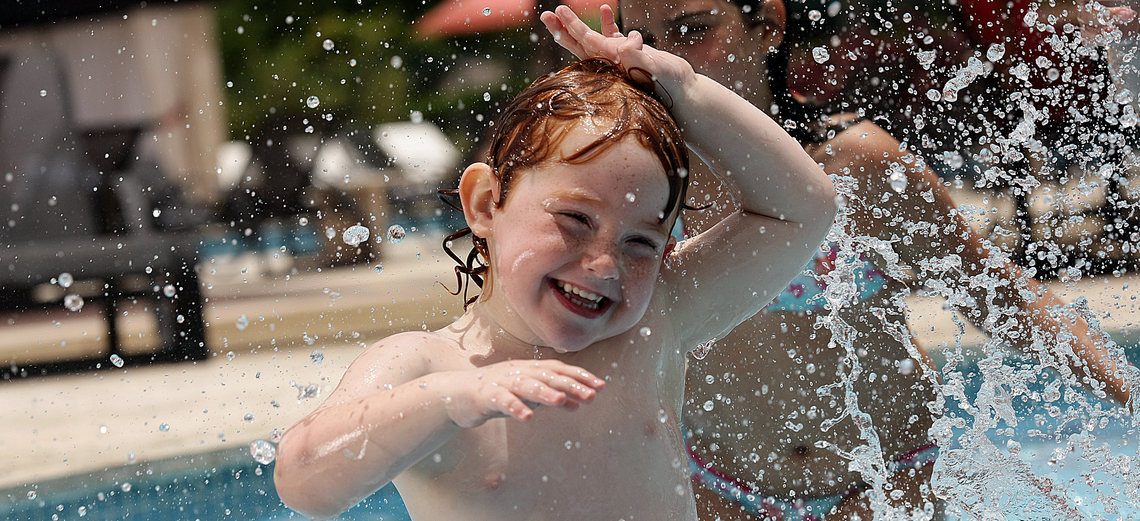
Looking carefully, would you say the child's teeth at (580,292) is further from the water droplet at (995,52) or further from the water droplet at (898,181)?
the water droplet at (995,52)

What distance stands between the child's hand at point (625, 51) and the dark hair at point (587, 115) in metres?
0.02

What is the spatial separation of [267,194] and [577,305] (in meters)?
11.9

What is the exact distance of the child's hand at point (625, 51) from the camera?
4.86 ft

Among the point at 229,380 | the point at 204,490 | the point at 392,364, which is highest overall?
the point at 392,364

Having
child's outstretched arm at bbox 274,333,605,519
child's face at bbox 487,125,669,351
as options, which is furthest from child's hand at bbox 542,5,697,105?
child's outstretched arm at bbox 274,333,605,519

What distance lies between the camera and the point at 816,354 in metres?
2.23

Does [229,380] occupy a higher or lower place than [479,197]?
lower

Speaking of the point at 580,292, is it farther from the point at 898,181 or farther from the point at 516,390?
the point at 898,181

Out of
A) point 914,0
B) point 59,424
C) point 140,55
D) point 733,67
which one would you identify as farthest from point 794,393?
point 140,55

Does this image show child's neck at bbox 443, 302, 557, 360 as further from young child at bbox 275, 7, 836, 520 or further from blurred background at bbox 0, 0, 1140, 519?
blurred background at bbox 0, 0, 1140, 519

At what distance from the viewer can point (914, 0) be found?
6.72 metres

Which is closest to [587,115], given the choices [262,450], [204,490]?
[262,450]

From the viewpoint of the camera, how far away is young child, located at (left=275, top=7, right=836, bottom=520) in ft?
4.21

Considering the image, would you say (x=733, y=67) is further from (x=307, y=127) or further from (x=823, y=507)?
(x=307, y=127)
